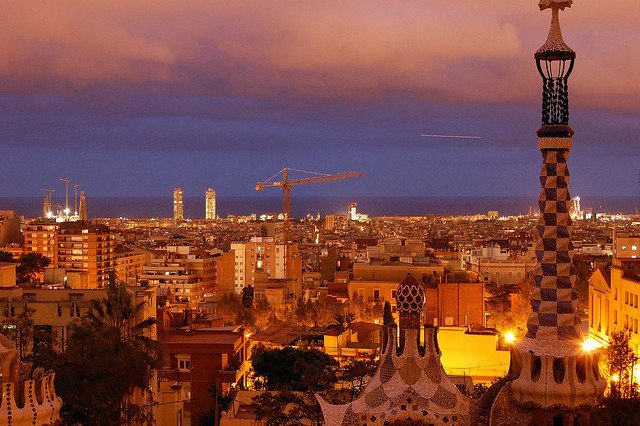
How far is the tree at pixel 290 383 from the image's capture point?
1814cm

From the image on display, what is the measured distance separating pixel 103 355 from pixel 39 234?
8782cm

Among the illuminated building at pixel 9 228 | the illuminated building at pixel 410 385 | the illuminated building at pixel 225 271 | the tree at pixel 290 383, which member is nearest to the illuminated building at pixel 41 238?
the illuminated building at pixel 225 271

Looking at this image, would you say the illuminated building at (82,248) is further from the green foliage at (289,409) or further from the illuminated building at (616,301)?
the green foliage at (289,409)

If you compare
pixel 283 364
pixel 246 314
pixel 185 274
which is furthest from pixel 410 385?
pixel 185 274

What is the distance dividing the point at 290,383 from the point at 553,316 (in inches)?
553

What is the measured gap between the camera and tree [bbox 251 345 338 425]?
18.1 m

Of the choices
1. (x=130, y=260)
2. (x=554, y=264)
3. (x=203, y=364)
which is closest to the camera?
(x=554, y=264)

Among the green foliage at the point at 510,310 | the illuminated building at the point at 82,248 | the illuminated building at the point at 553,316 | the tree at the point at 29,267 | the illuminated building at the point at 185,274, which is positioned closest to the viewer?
the illuminated building at the point at 553,316

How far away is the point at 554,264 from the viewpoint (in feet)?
39.1

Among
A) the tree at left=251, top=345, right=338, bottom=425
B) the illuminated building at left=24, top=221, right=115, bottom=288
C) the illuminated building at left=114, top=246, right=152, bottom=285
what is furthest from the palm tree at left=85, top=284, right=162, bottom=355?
the illuminated building at left=114, top=246, right=152, bottom=285

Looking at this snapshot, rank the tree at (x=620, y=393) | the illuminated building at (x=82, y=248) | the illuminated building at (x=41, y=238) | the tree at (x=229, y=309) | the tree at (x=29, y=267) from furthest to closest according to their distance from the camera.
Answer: the illuminated building at (x=41, y=238), the illuminated building at (x=82, y=248), the tree at (x=29, y=267), the tree at (x=229, y=309), the tree at (x=620, y=393)

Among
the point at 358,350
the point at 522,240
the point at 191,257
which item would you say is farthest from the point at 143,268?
the point at 358,350

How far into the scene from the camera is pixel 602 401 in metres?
11.9

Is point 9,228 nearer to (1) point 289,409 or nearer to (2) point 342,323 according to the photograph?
(2) point 342,323
